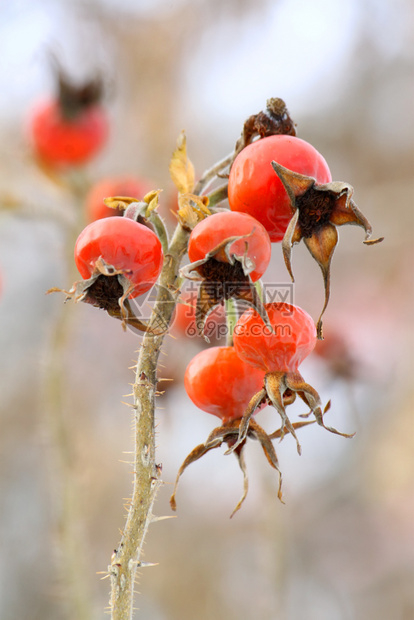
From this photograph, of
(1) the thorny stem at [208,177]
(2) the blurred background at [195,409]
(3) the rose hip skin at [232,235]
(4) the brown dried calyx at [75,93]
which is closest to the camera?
(3) the rose hip skin at [232,235]

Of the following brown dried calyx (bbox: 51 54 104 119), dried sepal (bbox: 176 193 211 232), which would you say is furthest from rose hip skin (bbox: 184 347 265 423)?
brown dried calyx (bbox: 51 54 104 119)

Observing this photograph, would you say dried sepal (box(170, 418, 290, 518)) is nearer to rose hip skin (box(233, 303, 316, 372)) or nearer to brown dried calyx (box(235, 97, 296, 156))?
rose hip skin (box(233, 303, 316, 372))

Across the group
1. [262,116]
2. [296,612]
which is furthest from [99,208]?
[296,612]

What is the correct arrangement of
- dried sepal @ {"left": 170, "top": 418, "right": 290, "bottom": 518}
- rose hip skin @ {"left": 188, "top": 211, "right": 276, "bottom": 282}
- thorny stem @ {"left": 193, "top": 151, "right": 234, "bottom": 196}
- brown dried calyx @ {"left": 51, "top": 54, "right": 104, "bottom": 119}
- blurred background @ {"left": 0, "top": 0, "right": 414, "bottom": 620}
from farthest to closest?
blurred background @ {"left": 0, "top": 0, "right": 414, "bottom": 620}, brown dried calyx @ {"left": 51, "top": 54, "right": 104, "bottom": 119}, thorny stem @ {"left": 193, "top": 151, "right": 234, "bottom": 196}, dried sepal @ {"left": 170, "top": 418, "right": 290, "bottom": 518}, rose hip skin @ {"left": 188, "top": 211, "right": 276, "bottom": 282}

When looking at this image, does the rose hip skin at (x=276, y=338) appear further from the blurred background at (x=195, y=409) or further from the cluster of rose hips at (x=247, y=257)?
the blurred background at (x=195, y=409)

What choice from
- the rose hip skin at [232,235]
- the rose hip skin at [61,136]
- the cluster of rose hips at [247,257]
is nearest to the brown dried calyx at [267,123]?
the cluster of rose hips at [247,257]

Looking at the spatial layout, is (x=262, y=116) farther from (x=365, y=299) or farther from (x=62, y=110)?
(x=365, y=299)

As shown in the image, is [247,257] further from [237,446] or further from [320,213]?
[237,446]
